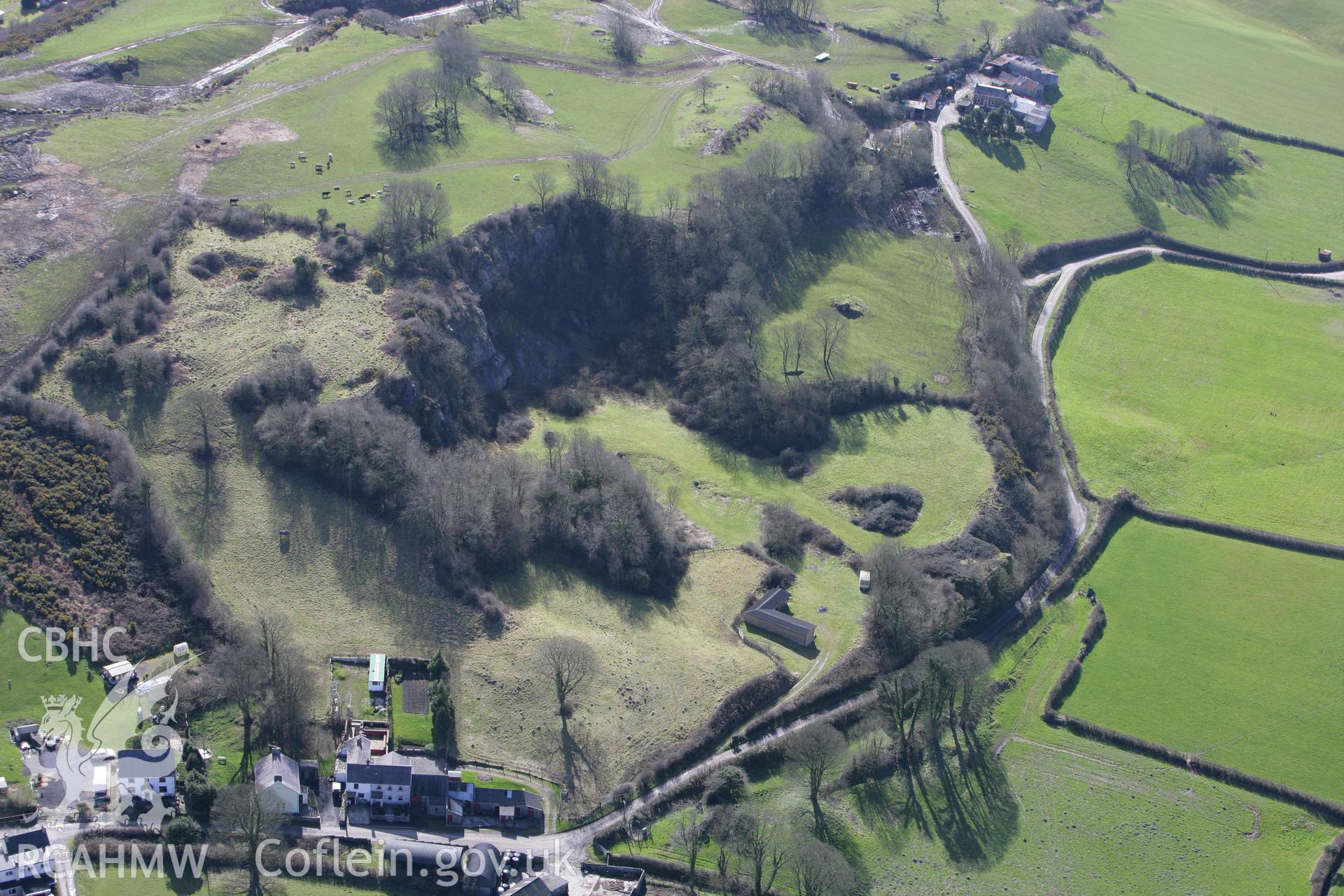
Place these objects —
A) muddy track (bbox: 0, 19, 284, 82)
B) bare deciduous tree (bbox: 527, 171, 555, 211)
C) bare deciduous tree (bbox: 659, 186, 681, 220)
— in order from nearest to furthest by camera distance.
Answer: bare deciduous tree (bbox: 527, 171, 555, 211)
bare deciduous tree (bbox: 659, 186, 681, 220)
muddy track (bbox: 0, 19, 284, 82)

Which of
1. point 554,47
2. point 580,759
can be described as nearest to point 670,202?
point 554,47

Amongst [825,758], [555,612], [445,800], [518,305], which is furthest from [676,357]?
[445,800]

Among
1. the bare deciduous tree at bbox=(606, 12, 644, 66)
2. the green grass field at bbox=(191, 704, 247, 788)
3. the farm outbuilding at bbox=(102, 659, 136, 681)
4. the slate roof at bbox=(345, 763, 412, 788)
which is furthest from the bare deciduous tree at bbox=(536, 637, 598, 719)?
the bare deciduous tree at bbox=(606, 12, 644, 66)

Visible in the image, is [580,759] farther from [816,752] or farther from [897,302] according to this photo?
[897,302]

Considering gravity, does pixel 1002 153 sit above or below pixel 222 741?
above

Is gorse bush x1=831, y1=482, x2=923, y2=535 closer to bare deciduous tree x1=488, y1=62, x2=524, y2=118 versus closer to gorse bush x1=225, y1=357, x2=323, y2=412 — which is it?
gorse bush x1=225, y1=357, x2=323, y2=412

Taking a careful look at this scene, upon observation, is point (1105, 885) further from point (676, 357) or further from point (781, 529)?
point (676, 357)

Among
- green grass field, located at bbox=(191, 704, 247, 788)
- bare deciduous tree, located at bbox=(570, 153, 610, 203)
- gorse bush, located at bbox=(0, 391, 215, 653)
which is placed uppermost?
bare deciduous tree, located at bbox=(570, 153, 610, 203)
